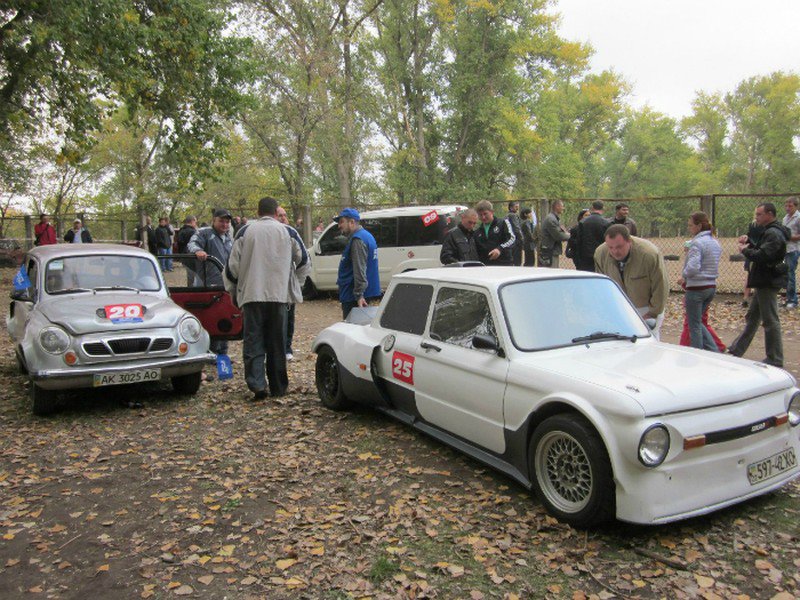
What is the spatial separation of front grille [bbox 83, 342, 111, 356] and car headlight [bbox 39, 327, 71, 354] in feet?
0.57

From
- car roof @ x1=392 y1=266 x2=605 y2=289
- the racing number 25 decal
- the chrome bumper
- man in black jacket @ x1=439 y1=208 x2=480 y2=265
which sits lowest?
the chrome bumper

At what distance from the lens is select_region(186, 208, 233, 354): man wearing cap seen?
26.8 feet

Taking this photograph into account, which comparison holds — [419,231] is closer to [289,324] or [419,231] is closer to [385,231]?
[385,231]

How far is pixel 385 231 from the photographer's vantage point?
13.2 metres

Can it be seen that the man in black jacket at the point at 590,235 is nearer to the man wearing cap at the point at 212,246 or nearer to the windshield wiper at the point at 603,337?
the windshield wiper at the point at 603,337

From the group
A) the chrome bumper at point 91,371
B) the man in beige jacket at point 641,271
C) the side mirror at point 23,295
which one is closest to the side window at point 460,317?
the man in beige jacket at point 641,271

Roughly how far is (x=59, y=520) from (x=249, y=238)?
3.21 meters

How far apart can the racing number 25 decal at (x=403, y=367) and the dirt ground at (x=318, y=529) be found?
0.60 metres

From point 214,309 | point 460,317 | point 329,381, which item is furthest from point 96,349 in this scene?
point 460,317

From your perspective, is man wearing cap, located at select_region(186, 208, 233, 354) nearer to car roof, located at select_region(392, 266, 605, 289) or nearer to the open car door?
the open car door

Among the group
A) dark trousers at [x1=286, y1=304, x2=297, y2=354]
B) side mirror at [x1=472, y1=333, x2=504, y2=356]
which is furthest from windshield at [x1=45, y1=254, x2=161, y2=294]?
side mirror at [x1=472, y1=333, x2=504, y2=356]

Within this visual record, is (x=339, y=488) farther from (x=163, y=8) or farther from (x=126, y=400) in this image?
(x=163, y=8)

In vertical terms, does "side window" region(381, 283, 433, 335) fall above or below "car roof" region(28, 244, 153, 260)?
below

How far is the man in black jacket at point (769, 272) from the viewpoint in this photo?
6.53 meters
